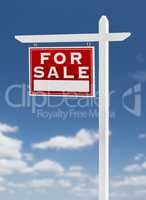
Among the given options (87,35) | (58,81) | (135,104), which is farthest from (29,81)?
(135,104)

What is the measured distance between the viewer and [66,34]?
3568 millimetres

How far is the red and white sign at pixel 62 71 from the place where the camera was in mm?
3531

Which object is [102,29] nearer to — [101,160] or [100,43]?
[100,43]

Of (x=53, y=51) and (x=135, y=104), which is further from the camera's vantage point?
(x=135, y=104)

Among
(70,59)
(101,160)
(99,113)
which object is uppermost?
(70,59)

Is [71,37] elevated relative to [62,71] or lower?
elevated

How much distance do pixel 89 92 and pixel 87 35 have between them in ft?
1.00

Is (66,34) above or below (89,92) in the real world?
above

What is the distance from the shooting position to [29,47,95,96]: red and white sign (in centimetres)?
353

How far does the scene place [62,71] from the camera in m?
3.57

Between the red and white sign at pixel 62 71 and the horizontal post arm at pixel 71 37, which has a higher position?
the horizontal post arm at pixel 71 37

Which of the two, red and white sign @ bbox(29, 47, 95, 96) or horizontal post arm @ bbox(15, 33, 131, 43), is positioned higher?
horizontal post arm @ bbox(15, 33, 131, 43)

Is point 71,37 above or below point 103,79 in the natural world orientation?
above

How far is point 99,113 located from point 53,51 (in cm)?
42
